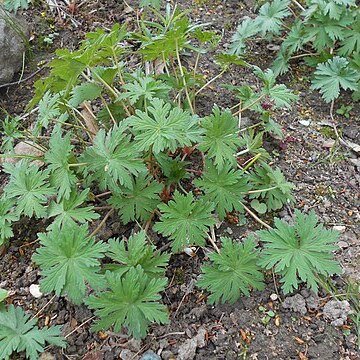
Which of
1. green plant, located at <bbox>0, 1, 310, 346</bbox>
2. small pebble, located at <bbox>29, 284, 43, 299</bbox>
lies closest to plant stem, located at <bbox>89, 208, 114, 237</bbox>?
green plant, located at <bbox>0, 1, 310, 346</bbox>

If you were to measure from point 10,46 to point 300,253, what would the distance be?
2073 millimetres

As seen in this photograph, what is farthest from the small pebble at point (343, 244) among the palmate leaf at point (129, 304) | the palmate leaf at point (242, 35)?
the palmate leaf at point (242, 35)

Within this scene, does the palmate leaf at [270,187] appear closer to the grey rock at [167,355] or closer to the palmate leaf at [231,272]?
the palmate leaf at [231,272]

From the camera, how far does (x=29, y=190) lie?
2.27 meters

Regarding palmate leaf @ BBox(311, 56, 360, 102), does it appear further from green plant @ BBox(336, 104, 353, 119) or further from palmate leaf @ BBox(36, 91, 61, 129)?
palmate leaf @ BBox(36, 91, 61, 129)

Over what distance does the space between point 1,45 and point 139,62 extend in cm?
77

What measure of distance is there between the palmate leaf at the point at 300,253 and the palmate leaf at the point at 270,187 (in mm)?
282

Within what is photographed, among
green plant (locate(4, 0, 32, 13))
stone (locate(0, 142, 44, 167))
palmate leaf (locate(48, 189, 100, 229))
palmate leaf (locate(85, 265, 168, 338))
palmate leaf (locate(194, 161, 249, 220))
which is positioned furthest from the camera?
green plant (locate(4, 0, 32, 13))

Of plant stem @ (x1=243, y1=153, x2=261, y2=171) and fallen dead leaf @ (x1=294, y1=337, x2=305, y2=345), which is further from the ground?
plant stem @ (x1=243, y1=153, x2=261, y2=171)

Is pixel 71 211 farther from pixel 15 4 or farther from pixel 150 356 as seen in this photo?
pixel 15 4

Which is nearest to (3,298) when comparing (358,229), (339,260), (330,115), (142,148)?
(142,148)

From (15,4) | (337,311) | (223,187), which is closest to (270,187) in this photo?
(223,187)

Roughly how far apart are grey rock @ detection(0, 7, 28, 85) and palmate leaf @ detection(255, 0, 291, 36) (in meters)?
1.36

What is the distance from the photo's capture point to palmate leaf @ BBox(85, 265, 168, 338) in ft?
6.43
